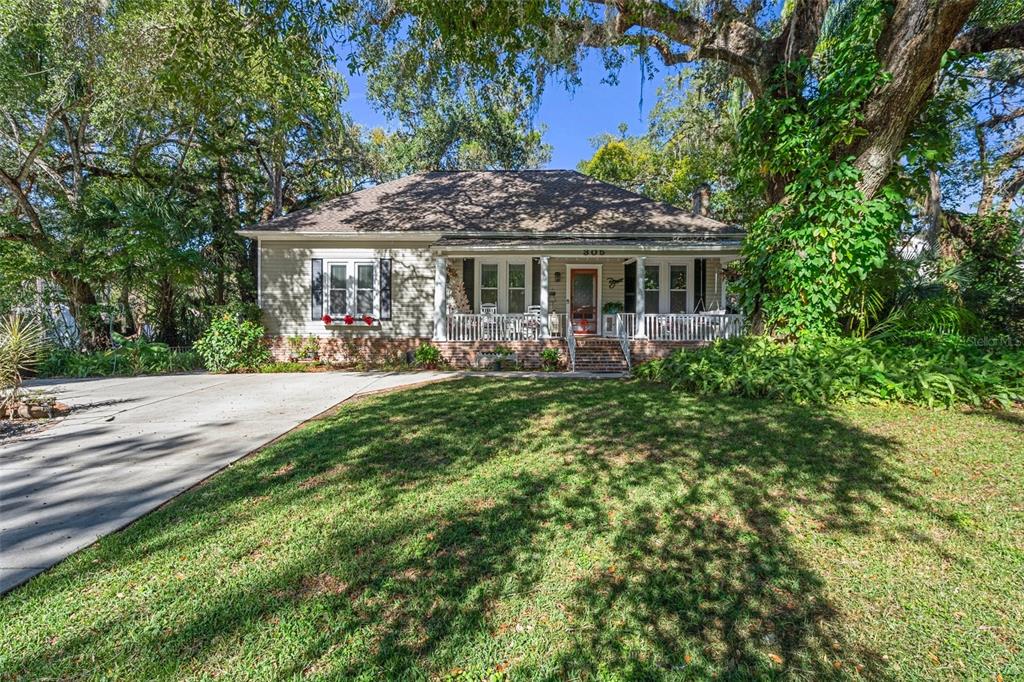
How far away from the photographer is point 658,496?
3.45 m

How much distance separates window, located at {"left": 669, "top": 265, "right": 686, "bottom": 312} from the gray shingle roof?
5.18 feet

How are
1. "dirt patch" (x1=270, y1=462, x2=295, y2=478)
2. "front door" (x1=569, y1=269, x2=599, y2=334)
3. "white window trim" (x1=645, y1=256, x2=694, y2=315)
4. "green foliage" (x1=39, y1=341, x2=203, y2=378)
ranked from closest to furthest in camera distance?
1. "dirt patch" (x1=270, y1=462, x2=295, y2=478)
2. "green foliage" (x1=39, y1=341, x2=203, y2=378)
3. "white window trim" (x1=645, y1=256, x2=694, y2=315)
4. "front door" (x1=569, y1=269, x2=599, y2=334)

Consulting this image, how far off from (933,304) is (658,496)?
311 inches

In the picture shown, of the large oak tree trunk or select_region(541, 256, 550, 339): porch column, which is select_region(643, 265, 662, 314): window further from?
the large oak tree trunk

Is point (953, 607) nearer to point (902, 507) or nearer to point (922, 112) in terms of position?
point (902, 507)

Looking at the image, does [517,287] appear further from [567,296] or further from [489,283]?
[567,296]

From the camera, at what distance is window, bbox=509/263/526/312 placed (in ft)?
44.0

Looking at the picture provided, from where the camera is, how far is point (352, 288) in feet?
42.0

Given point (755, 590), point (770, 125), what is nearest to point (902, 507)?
point (755, 590)

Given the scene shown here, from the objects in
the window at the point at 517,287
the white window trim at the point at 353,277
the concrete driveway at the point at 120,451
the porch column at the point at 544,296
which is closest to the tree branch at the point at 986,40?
the porch column at the point at 544,296

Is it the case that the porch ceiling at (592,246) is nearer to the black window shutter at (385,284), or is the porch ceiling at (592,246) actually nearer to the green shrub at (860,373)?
the black window shutter at (385,284)

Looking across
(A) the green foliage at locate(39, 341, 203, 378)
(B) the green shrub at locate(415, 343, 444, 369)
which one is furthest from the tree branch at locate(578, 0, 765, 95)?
(A) the green foliage at locate(39, 341, 203, 378)

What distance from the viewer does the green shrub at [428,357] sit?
11453mm

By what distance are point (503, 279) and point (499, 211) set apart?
2.19 meters
